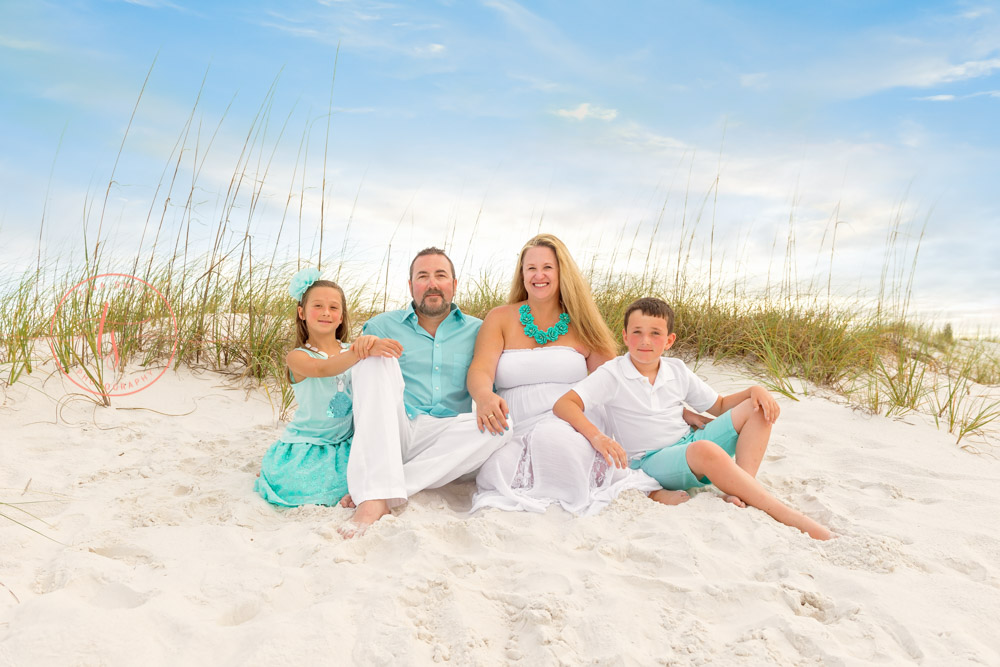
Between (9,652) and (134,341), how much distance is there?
3.82 metres

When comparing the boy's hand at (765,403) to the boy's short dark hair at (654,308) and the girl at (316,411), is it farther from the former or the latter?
the girl at (316,411)

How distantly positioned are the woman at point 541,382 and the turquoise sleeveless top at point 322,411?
63 cm

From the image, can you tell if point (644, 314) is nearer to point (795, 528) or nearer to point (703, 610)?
point (795, 528)

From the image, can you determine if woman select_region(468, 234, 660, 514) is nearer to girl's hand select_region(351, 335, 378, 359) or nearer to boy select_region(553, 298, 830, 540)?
boy select_region(553, 298, 830, 540)

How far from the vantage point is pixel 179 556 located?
2.45 metres

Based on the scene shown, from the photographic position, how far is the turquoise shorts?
3.01m

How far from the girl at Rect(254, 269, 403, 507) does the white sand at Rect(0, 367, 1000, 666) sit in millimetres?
151

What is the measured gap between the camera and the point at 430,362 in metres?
3.44

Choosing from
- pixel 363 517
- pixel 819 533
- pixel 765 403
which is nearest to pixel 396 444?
pixel 363 517

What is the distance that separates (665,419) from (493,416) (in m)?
0.84

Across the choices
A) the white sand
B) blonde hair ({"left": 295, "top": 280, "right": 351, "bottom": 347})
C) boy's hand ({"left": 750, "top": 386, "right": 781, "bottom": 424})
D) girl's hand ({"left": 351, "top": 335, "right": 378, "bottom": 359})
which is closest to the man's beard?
blonde hair ({"left": 295, "top": 280, "right": 351, "bottom": 347})

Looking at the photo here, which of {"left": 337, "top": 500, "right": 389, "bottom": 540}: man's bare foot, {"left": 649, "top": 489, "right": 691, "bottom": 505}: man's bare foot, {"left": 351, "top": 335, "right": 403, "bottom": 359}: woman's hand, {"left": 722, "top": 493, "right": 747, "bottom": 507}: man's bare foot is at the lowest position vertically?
{"left": 337, "top": 500, "right": 389, "bottom": 540}: man's bare foot

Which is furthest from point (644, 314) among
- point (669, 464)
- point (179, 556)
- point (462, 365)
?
point (179, 556)

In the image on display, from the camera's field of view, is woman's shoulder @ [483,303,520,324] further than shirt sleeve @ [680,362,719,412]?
Yes
